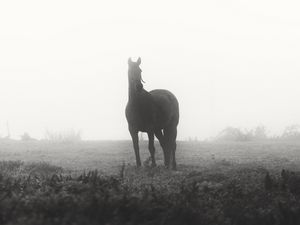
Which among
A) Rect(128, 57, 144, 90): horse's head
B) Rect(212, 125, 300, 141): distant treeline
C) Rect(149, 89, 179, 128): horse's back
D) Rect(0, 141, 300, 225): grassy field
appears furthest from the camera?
Rect(212, 125, 300, 141): distant treeline

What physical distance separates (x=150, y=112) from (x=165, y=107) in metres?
0.68

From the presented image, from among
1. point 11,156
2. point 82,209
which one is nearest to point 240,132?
point 11,156

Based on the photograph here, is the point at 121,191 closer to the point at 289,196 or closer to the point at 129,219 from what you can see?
the point at 129,219

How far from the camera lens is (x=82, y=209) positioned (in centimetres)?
545

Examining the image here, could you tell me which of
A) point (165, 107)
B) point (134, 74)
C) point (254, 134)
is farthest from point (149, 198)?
point (254, 134)

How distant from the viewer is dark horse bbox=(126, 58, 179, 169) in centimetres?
1152

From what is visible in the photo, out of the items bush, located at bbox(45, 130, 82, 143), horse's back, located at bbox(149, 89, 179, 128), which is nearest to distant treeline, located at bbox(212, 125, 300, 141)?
bush, located at bbox(45, 130, 82, 143)

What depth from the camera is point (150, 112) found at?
468 inches

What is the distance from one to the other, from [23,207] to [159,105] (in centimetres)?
708

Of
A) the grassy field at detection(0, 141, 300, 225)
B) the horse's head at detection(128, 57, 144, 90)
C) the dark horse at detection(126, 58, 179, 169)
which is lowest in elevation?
the grassy field at detection(0, 141, 300, 225)

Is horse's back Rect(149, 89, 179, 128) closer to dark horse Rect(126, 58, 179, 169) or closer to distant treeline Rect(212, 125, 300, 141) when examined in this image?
dark horse Rect(126, 58, 179, 169)

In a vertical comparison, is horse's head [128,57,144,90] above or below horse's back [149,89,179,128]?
above

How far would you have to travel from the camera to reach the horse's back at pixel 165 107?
40.3 feet

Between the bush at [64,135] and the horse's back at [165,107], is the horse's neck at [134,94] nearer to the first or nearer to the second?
the horse's back at [165,107]
